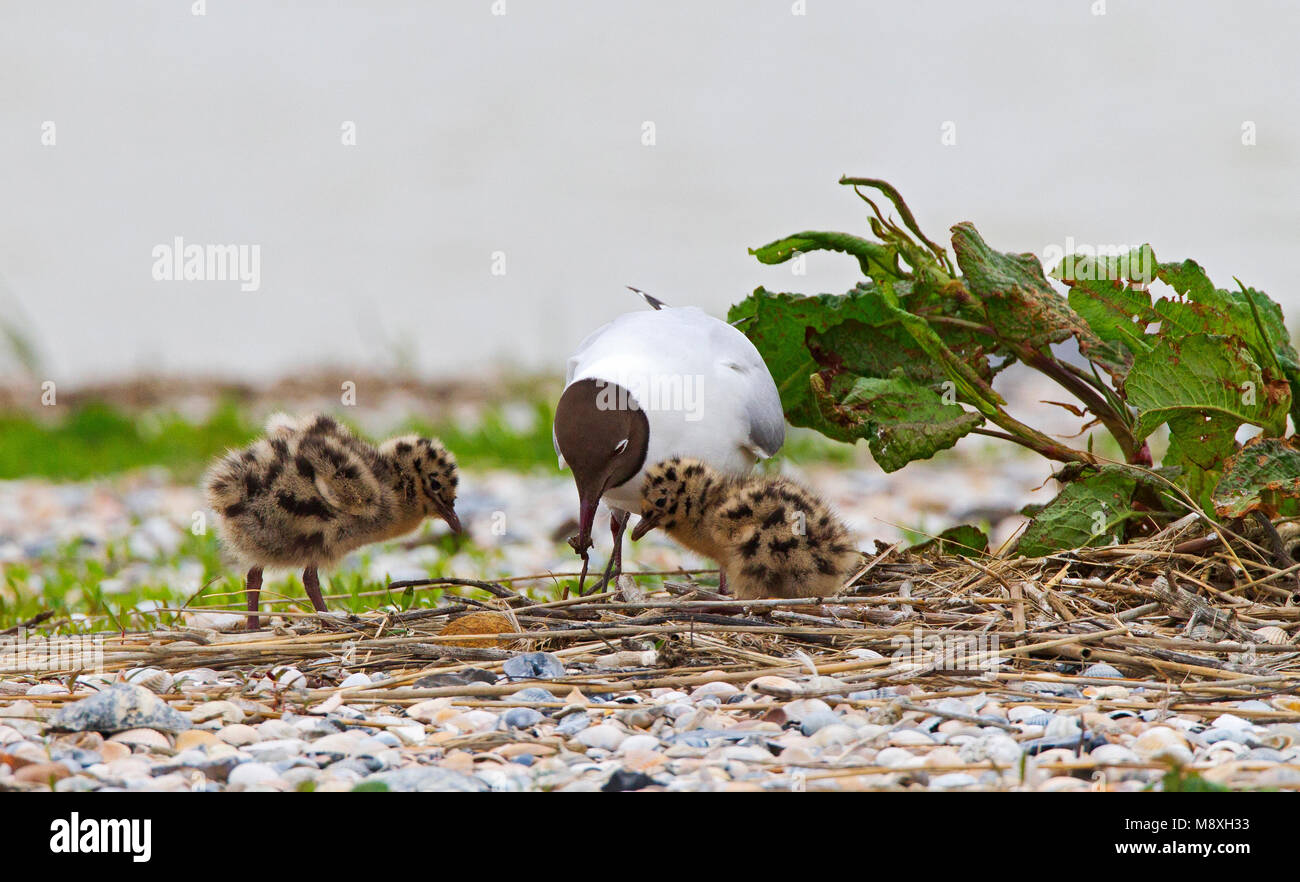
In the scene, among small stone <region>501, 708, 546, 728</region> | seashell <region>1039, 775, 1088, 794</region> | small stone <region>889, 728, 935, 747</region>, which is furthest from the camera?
small stone <region>501, 708, 546, 728</region>

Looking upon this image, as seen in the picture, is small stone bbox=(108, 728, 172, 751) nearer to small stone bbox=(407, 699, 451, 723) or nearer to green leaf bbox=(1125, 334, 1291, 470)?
small stone bbox=(407, 699, 451, 723)

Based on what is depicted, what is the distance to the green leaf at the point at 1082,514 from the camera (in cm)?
510

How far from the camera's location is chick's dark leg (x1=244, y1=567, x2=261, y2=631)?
4.83m

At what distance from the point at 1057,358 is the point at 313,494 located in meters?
3.13

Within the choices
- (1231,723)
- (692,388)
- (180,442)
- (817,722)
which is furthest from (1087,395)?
(180,442)

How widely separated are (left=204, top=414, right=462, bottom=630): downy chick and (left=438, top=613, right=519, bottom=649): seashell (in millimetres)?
703

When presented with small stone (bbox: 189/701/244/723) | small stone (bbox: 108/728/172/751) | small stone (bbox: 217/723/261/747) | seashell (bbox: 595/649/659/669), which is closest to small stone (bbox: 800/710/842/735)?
seashell (bbox: 595/649/659/669)

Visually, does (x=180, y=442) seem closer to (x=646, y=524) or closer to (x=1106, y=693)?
(x=646, y=524)

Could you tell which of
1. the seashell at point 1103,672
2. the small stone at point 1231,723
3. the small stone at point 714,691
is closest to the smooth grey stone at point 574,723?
the small stone at point 714,691

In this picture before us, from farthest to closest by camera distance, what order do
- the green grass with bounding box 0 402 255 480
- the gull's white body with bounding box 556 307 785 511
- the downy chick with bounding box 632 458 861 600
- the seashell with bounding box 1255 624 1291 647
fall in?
the green grass with bounding box 0 402 255 480 → the gull's white body with bounding box 556 307 785 511 → the downy chick with bounding box 632 458 861 600 → the seashell with bounding box 1255 624 1291 647

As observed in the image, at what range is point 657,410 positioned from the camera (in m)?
5.17

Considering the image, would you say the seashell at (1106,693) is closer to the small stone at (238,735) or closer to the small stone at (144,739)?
the small stone at (238,735)

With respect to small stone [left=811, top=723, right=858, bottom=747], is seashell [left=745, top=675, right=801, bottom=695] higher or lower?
higher

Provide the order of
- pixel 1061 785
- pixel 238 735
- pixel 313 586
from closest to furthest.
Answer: pixel 1061 785, pixel 238 735, pixel 313 586
